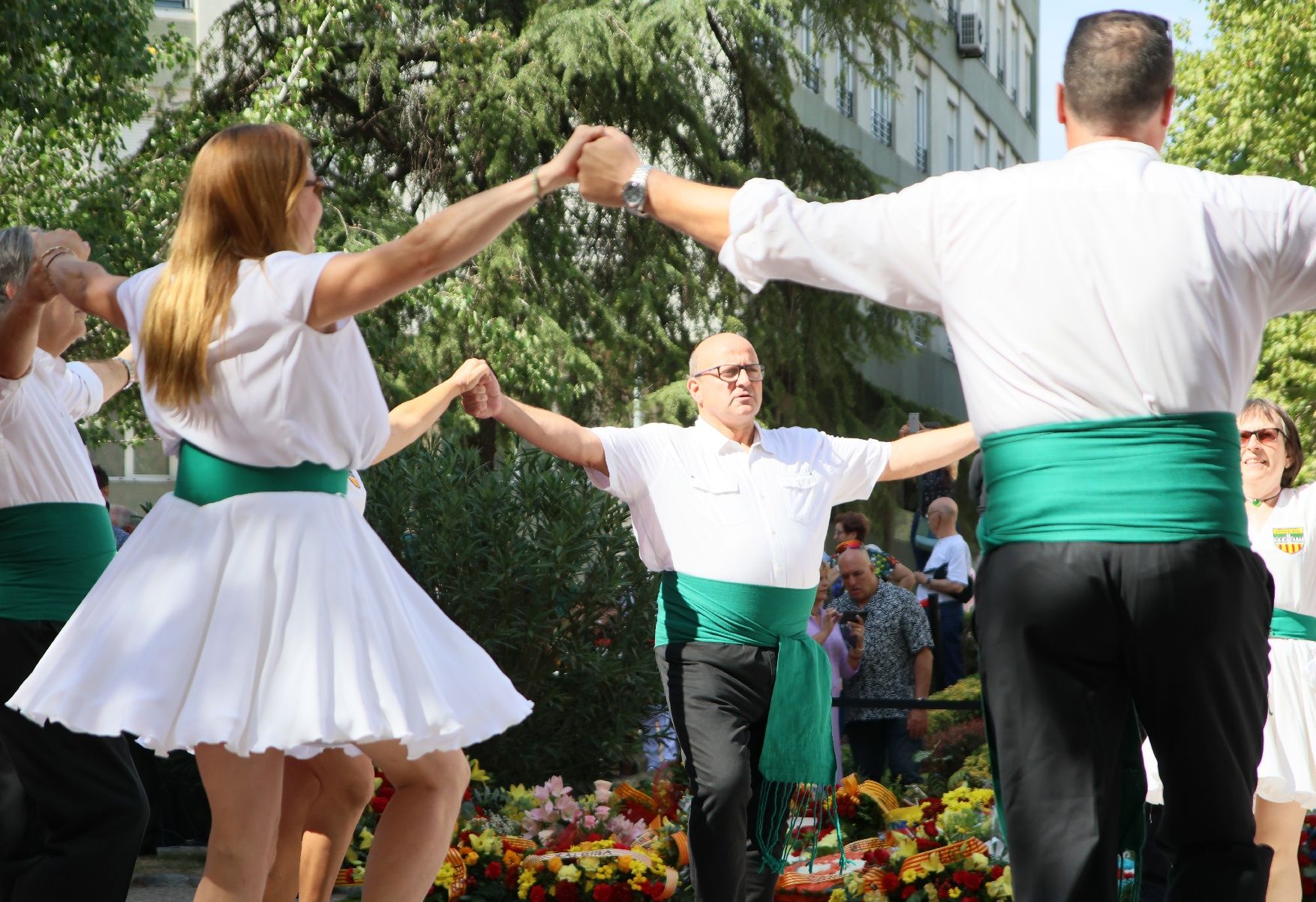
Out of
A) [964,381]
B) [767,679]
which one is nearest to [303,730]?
[964,381]

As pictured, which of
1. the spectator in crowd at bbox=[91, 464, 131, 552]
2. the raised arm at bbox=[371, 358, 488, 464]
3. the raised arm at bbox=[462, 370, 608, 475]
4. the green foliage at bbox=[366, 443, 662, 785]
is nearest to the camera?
the raised arm at bbox=[371, 358, 488, 464]

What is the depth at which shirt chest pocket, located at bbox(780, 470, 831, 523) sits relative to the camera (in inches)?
217

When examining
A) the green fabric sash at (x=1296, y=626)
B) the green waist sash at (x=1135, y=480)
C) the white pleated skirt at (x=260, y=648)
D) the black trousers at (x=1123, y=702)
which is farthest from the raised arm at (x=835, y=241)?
the green fabric sash at (x=1296, y=626)

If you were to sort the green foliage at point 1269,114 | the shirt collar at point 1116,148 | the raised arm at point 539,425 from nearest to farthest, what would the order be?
1. the shirt collar at point 1116,148
2. the raised arm at point 539,425
3. the green foliage at point 1269,114

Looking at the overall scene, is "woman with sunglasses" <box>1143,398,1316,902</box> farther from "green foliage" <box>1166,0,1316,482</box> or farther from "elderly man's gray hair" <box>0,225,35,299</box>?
"green foliage" <box>1166,0,1316,482</box>

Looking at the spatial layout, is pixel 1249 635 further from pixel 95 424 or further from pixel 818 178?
pixel 818 178

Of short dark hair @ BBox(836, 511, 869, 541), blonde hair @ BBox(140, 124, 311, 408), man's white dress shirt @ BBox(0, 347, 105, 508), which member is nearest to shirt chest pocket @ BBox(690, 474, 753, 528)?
man's white dress shirt @ BBox(0, 347, 105, 508)

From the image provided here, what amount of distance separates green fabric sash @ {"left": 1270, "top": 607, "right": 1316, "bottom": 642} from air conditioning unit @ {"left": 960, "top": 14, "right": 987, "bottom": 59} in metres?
31.0

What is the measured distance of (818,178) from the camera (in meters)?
20.6

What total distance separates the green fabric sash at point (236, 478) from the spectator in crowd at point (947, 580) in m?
7.73

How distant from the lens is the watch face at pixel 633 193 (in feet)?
11.7

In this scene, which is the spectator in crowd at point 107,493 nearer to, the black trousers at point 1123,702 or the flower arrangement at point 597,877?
the flower arrangement at point 597,877

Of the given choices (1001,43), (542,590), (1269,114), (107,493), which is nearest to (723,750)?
(542,590)

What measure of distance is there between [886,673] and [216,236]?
6.51m
